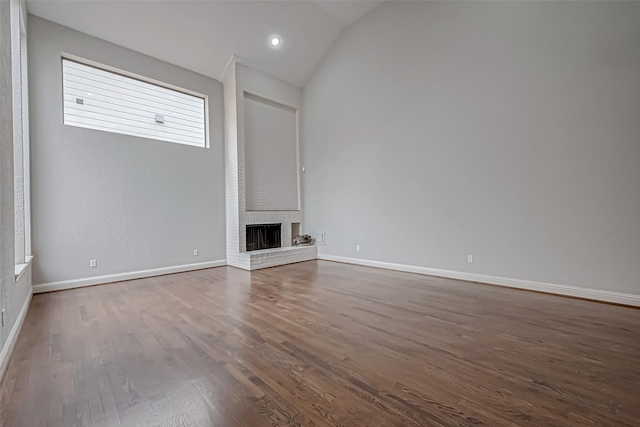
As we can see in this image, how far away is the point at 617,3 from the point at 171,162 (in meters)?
6.35

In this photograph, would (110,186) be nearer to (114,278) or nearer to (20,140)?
(20,140)

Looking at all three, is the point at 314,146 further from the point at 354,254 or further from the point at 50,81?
the point at 50,81

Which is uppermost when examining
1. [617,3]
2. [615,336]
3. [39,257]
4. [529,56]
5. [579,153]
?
[617,3]

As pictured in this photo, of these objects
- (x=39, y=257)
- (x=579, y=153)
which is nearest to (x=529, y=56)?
(x=579, y=153)

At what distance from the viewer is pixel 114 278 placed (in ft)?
14.2

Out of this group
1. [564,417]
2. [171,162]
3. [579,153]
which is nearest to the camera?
[564,417]

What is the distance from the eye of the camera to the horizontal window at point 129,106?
13.7ft

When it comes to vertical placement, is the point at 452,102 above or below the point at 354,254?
above

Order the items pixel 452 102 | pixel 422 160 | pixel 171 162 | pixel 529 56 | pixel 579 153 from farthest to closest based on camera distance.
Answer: pixel 171 162, pixel 422 160, pixel 452 102, pixel 529 56, pixel 579 153

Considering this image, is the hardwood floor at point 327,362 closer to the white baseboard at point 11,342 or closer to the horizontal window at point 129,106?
the white baseboard at point 11,342

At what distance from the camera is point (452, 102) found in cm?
429

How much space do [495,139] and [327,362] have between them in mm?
3711

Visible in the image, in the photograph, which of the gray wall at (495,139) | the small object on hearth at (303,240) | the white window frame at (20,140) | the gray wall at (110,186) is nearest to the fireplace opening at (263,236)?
the small object on hearth at (303,240)

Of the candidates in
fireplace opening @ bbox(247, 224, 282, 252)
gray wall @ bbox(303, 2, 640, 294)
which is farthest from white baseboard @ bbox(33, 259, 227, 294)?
gray wall @ bbox(303, 2, 640, 294)
